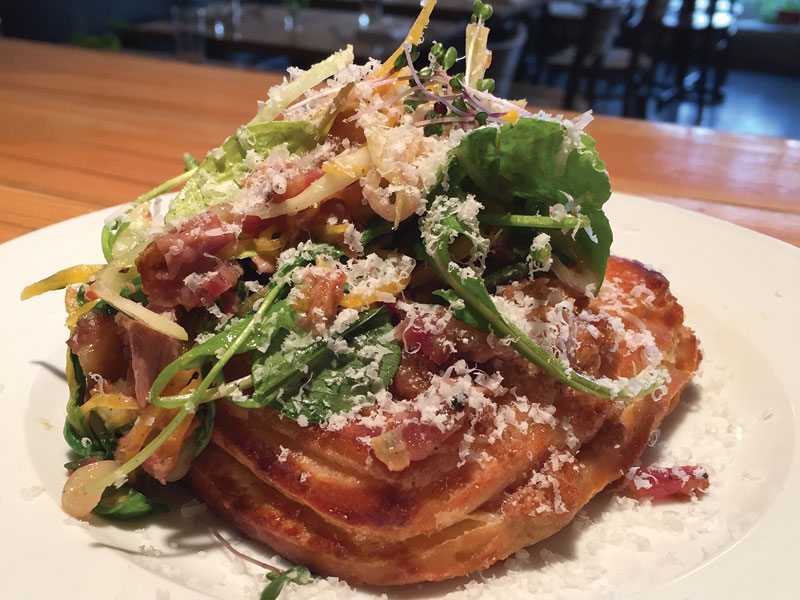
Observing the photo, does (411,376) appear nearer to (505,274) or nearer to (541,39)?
(505,274)

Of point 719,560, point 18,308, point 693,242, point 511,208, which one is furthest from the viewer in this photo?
point 693,242

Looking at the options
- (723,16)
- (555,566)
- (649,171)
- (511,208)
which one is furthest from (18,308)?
(723,16)

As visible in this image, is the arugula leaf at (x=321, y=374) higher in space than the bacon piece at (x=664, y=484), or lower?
higher

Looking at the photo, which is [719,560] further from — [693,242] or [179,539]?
[693,242]

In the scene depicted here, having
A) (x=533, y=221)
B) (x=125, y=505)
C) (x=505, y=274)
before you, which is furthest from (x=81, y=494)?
(x=533, y=221)

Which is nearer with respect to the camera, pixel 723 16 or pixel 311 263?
pixel 311 263

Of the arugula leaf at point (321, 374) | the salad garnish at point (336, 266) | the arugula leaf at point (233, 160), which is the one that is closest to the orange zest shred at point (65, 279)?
the salad garnish at point (336, 266)

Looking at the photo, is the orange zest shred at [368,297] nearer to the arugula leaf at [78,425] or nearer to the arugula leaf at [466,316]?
the arugula leaf at [466,316]
